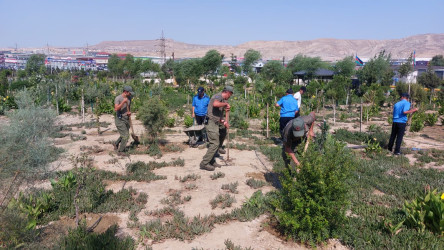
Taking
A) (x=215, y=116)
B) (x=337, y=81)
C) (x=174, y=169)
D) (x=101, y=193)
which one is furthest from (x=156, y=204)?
(x=337, y=81)

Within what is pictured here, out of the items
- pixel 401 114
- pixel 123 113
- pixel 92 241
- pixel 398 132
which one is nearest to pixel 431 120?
pixel 398 132

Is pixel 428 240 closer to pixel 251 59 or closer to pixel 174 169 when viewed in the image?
pixel 174 169

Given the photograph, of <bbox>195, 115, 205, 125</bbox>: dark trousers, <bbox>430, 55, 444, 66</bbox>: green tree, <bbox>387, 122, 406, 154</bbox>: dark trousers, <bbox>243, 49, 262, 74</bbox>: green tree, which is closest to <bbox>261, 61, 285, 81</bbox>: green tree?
<bbox>243, 49, 262, 74</bbox>: green tree

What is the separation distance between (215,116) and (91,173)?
8.97 feet

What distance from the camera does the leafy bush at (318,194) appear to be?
3.32 metres

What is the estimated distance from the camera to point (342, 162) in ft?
11.4

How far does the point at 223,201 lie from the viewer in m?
4.77

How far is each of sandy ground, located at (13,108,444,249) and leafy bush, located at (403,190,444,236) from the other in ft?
3.51

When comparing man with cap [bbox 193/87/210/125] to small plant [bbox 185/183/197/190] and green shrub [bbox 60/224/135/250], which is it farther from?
green shrub [bbox 60/224/135/250]

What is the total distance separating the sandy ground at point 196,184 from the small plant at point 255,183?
89mm

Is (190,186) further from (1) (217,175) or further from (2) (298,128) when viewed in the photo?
(2) (298,128)

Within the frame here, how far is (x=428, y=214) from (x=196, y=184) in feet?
11.8

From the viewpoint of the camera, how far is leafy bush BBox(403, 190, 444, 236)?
3.57 metres

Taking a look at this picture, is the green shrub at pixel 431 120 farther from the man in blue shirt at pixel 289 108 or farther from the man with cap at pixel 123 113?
the man with cap at pixel 123 113
